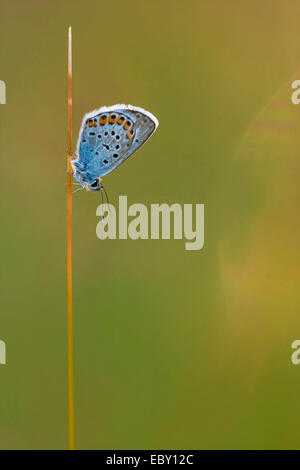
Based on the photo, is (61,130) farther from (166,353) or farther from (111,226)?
(166,353)

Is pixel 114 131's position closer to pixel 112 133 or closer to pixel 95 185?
pixel 112 133

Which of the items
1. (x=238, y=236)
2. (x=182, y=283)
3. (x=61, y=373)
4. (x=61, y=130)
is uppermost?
(x=61, y=130)

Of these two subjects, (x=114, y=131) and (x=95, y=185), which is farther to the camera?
(x=95, y=185)

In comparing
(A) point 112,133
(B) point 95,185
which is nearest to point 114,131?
(A) point 112,133

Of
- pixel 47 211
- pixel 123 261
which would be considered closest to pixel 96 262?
pixel 123 261

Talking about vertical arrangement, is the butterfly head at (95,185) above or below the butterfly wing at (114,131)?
below

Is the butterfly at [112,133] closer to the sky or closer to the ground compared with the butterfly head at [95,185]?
closer to the sky
